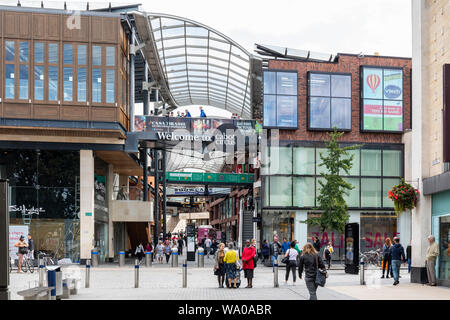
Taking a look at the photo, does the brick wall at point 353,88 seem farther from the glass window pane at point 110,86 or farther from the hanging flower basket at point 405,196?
the hanging flower basket at point 405,196

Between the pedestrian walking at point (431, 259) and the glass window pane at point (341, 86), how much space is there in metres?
21.6

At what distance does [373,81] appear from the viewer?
1597 inches

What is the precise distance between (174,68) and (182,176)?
11.9 metres

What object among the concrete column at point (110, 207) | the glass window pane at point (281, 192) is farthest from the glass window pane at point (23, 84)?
the glass window pane at point (281, 192)

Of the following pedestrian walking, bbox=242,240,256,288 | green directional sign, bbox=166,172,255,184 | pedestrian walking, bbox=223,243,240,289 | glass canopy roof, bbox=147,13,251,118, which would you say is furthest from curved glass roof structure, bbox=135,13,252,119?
pedestrian walking, bbox=223,243,240,289

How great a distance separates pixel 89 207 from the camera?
34.2 meters

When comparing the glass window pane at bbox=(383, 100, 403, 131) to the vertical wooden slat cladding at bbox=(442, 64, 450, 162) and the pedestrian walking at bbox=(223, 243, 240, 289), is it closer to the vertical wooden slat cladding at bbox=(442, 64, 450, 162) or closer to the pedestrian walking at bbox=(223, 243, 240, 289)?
the vertical wooden slat cladding at bbox=(442, 64, 450, 162)

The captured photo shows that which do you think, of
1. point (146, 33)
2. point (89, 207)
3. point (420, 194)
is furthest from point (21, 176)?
point (420, 194)

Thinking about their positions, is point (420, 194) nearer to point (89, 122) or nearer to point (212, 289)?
point (212, 289)

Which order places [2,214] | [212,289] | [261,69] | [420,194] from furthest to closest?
[261,69]
[420,194]
[212,289]
[2,214]

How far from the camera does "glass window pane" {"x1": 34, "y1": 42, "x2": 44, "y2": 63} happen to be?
32.7m

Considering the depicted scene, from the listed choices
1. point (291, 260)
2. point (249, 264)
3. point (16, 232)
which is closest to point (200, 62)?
point (16, 232)

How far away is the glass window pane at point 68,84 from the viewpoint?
33000 millimetres

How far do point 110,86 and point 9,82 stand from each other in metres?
5.17
